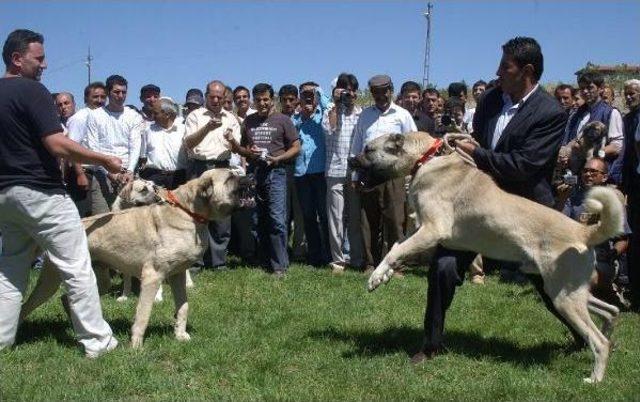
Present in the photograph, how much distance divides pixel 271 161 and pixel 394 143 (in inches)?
150

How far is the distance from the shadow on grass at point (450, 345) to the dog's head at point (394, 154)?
158cm

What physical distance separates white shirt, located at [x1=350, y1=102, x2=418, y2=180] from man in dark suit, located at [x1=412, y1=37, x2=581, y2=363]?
135 inches

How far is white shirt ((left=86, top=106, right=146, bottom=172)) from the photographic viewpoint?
9367 mm

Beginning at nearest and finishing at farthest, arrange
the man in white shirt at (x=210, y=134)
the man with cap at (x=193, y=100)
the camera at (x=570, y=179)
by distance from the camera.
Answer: the camera at (x=570, y=179), the man in white shirt at (x=210, y=134), the man with cap at (x=193, y=100)

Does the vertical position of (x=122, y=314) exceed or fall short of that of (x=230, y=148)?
it falls short

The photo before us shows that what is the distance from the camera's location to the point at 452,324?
22.8ft

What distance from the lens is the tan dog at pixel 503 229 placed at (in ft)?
16.6

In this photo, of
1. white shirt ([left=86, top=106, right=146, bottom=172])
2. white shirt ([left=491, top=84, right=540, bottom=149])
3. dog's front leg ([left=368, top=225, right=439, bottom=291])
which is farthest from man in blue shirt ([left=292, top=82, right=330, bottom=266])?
dog's front leg ([left=368, top=225, right=439, bottom=291])

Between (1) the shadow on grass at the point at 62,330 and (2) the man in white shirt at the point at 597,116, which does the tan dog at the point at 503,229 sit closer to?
(1) the shadow on grass at the point at 62,330

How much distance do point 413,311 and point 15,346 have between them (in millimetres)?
4082

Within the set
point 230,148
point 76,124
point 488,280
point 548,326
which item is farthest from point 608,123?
point 76,124

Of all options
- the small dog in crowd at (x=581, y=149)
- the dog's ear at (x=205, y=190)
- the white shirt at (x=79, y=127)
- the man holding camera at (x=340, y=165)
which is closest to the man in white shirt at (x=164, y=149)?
the white shirt at (x=79, y=127)

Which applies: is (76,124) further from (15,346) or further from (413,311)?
(413,311)

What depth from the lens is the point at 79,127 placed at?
9539mm
